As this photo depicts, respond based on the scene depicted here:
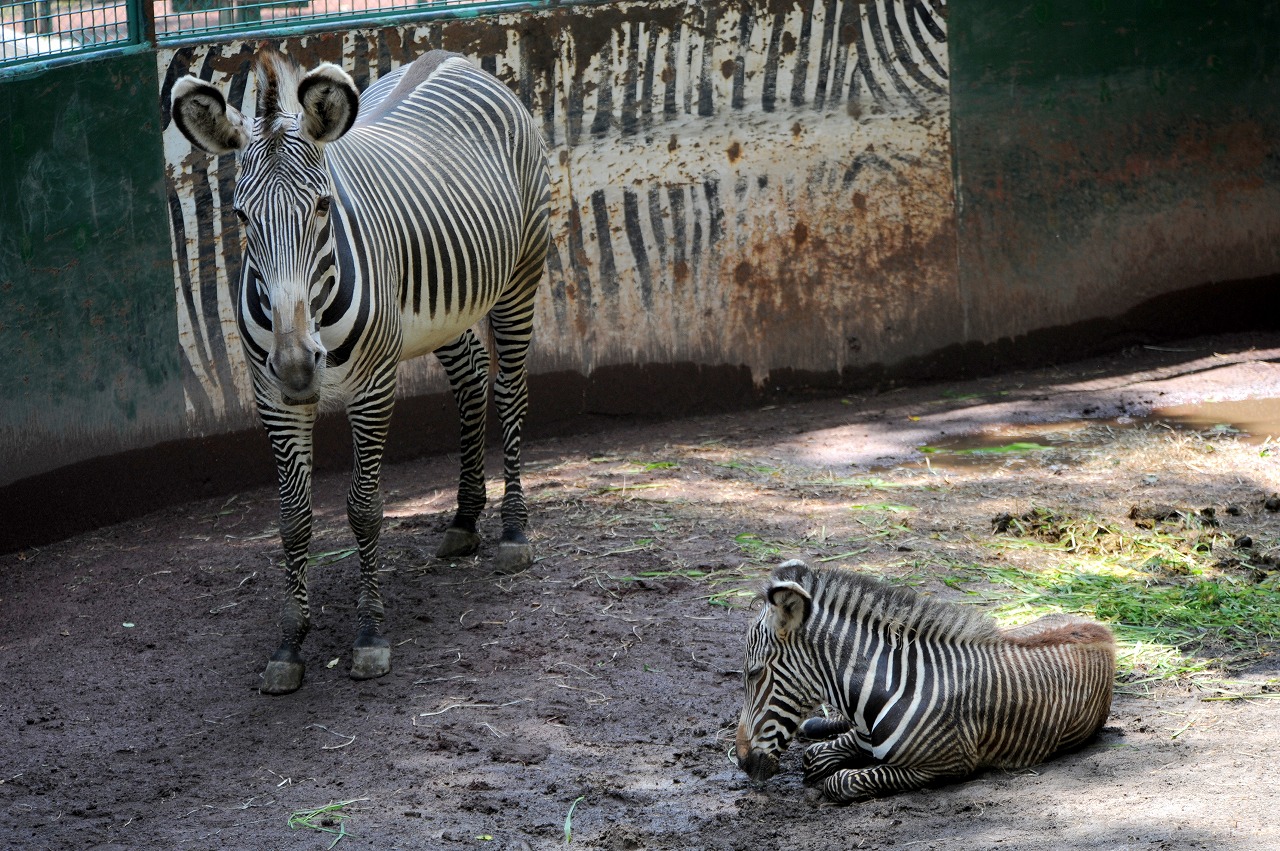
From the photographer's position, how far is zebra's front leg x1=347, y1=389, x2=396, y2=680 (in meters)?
5.31

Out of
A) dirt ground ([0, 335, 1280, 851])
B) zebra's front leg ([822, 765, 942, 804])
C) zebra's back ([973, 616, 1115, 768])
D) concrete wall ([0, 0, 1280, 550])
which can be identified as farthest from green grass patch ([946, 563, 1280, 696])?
concrete wall ([0, 0, 1280, 550])

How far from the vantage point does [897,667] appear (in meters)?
4.21

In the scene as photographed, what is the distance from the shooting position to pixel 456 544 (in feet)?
21.4

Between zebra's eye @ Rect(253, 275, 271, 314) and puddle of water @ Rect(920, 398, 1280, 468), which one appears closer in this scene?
zebra's eye @ Rect(253, 275, 271, 314)

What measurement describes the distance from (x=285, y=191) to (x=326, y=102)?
1.20 feet

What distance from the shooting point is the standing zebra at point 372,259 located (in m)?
4.72

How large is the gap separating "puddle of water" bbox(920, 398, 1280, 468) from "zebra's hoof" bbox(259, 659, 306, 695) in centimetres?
376

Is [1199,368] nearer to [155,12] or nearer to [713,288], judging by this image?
[713,288]

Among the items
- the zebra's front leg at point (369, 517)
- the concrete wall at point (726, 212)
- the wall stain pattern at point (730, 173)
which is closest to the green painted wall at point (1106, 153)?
the concrete wall at point (726, 212)

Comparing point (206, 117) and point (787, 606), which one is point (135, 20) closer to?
point (206, 117)

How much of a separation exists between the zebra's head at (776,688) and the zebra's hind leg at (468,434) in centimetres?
257

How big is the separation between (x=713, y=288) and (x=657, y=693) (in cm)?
406

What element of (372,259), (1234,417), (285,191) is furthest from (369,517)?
(1234,417)

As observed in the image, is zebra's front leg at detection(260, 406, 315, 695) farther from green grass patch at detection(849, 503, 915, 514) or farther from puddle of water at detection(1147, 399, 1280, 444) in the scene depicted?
puddle of water at detection(1147, 399, 1280, 444)
